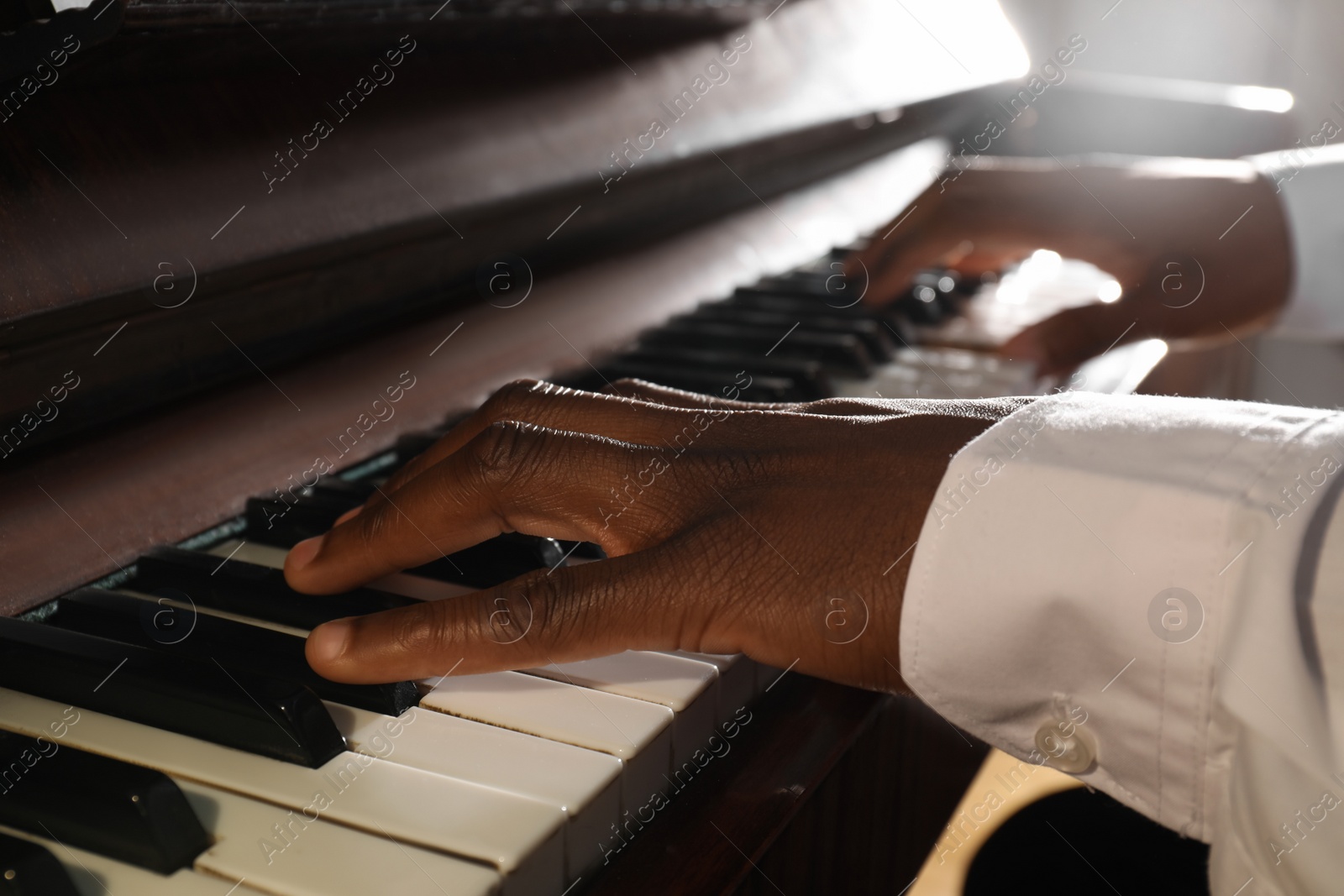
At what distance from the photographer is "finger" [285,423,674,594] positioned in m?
0.82

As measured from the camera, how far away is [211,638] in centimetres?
76

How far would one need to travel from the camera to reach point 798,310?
158 cm

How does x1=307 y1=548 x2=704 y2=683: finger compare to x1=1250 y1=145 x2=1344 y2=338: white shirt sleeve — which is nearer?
x1=307 y1=548 x2=704 y2=683: finger

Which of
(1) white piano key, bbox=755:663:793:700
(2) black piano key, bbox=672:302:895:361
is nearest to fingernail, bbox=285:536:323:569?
(1) white piano key, bbox=755:663:793:700

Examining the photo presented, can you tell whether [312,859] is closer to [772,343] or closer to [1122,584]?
[1122,584]

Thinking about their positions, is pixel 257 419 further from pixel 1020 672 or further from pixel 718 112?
pixel 718 112

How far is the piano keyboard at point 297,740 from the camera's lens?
22.4 inches

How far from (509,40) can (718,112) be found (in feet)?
1.26

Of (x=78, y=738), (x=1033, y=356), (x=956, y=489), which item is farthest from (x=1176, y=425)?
(x=1033, y=356)

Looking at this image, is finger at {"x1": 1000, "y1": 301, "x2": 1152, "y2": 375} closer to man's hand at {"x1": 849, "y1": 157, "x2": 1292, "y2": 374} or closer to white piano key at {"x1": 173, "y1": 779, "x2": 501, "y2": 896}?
man's hand at {"x1": 849, "y1": 157, "x2": 1292, "y2": 374}

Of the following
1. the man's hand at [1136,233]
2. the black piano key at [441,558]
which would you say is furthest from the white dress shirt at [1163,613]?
the man's hand at [1136,233]

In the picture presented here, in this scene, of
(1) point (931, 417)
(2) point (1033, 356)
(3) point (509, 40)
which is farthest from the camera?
(2) point (1033, 356)

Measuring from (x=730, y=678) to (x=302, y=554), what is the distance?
13.8 inches

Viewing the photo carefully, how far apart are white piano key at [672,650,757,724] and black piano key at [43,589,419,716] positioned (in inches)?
8.4
